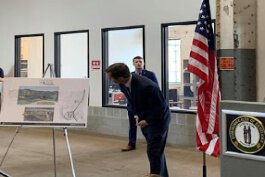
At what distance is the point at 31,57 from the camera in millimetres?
13164

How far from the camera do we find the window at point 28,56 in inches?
502

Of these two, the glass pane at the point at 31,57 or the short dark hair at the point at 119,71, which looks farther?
the glass pane at the point at 31,57

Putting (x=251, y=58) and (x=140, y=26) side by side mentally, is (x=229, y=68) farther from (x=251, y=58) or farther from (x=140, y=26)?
(x=140, y=26)

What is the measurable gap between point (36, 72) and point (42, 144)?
4.29m

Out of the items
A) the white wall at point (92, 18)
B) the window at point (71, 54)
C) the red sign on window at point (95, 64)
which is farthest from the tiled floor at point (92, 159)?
the window at point (71, 54)

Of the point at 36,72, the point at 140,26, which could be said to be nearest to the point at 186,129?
the point at 140,26

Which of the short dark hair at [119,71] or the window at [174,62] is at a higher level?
the window at [174,62]

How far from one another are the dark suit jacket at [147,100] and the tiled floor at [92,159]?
151 cm

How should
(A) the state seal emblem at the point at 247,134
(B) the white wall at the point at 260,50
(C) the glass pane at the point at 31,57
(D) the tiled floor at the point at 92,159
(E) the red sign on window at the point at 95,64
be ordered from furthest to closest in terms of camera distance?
(C) the glass pane at the point at 31,57, (E) the red sign on window at the point at 95,64, (D) the tiled floor at the point at 92,159, (B) the white wall at the point at 260,50, (A) the state seal emblem at the point at 247,134

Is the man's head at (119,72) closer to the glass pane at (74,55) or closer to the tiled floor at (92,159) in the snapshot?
the tiled floor at (92,159)

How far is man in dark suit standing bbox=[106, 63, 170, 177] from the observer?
5000 millimetres

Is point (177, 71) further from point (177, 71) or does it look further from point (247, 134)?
point (247, 134)

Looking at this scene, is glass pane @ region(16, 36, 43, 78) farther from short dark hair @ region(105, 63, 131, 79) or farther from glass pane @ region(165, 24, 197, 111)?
short dark hair @ region(105, 63, 131, 79)

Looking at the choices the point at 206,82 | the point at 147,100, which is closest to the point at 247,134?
the point at 206,82
